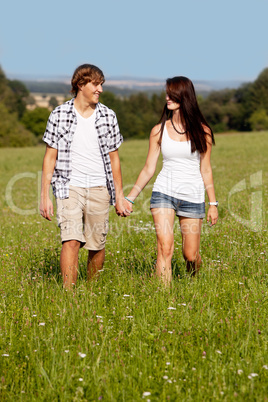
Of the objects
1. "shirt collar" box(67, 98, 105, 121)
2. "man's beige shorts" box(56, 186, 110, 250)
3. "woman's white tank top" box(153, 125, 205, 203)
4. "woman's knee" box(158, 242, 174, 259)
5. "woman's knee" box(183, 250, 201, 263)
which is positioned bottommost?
"woman's knee" box(183, 250, 201, 263)

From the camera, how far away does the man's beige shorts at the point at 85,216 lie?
555cm

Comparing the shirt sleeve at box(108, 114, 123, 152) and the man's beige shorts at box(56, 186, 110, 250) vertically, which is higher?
the shirt sleeve at box(108, 114, 123, 152)

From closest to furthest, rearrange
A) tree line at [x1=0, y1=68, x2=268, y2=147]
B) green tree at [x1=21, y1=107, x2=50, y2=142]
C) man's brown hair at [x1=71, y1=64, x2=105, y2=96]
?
man's brown hair at [x1=71, y1=64, x2=105, y2=96] → tree line at [x1=0, y1=68, x2=268, y2=147] → green tree at [x1=21, y1=107, x2=50, y2=142]

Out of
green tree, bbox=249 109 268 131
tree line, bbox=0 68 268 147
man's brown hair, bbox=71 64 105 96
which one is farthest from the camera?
tree line, bbox=0 68 268 147

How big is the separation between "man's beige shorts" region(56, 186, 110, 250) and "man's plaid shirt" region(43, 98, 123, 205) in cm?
12

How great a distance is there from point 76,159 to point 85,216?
664mm

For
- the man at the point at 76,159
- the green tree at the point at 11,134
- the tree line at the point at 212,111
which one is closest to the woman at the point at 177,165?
the man at the point at 76,159

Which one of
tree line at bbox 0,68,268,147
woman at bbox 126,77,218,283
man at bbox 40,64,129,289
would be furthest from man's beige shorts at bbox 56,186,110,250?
tree line at bbox 0,68,268,147

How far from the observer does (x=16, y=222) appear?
1130 cm

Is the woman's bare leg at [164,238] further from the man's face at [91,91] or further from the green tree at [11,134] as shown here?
the green tree at [11,134]

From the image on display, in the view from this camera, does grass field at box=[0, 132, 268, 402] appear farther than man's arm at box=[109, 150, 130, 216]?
No

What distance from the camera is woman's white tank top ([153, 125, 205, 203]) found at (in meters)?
5.61

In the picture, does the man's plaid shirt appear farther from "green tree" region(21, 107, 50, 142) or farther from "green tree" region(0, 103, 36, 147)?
"green tree" region(21, 107, 50, 142)

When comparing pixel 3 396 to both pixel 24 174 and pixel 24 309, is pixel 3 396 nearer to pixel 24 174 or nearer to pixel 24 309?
pixel 24 309
